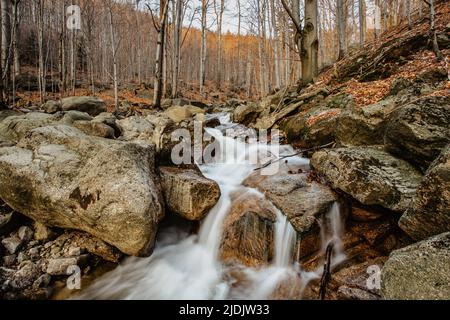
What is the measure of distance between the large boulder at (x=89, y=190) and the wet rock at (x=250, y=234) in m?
1.15

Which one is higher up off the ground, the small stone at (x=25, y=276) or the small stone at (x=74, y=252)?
the small stone at (x=74, y=252)

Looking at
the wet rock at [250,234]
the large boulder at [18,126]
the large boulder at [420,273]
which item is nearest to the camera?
the large boulder at [420,273]

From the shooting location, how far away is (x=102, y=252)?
12.3 feet

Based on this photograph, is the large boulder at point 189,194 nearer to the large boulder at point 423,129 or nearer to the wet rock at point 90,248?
the wet rock at point 90,248


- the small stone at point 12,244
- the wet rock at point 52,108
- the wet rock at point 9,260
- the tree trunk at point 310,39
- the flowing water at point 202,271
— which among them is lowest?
the flowing water at point 202,271

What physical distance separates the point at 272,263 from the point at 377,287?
1352 mm

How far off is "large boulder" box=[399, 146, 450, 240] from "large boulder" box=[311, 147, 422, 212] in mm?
404

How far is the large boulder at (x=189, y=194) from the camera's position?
4211mm

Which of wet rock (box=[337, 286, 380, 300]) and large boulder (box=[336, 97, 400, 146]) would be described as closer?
wet rock (box=[337, 286, 380, 300])

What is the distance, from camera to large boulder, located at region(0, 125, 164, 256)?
3.42 meters

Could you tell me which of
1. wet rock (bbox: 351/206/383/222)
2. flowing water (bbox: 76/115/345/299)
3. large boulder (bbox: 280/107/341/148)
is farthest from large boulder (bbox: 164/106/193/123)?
wet rock (bbox: 351/206/383/222)

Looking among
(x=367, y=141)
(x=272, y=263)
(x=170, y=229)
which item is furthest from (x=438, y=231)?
(x=170, y=229)

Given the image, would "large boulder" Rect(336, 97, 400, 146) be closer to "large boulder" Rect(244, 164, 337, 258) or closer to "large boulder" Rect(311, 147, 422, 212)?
"large boulder" Rect(311, 147, 422, 212)

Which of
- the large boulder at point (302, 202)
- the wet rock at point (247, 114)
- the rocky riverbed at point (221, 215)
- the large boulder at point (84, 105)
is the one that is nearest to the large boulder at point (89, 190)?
the rocky riverbed at point (221, 215)
